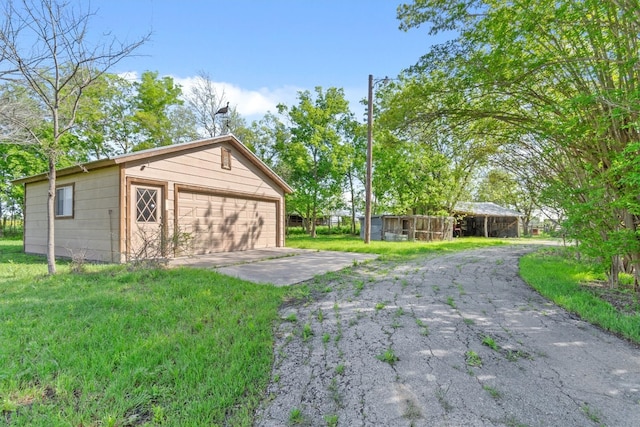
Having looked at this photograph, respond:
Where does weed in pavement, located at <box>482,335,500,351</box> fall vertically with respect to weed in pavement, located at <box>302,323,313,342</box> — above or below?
above

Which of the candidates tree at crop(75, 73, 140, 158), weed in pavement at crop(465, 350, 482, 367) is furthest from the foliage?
tree at crop(75, 73, 140, 158)

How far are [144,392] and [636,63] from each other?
631cm

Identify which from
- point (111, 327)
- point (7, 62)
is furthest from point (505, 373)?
point (7, 62)

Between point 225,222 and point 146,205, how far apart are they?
2.58m

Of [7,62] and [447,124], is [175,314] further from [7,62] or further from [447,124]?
[447,124]

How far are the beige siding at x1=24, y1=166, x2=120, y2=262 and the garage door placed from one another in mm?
1614

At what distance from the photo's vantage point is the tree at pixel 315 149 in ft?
68.8

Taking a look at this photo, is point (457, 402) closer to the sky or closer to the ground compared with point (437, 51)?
closer to the ground

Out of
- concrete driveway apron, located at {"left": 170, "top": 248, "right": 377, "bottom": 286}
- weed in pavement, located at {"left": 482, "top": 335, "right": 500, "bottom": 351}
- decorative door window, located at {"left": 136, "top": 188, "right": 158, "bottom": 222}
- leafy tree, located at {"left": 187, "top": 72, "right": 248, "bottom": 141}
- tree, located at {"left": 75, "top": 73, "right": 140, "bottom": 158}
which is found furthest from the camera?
leafy tree, located at {"left": 187, "top": 72, "right": 248, "bottom": 141}

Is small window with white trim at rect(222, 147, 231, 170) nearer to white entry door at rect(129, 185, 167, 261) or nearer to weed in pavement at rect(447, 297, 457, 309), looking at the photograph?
white entry door at rect(129, 185, 167, 261)

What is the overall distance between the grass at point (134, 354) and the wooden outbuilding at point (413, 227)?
15500 mm

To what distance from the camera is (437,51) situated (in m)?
5.57

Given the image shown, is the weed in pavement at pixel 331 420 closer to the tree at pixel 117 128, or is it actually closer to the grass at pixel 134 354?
the grass at pixel 134 354

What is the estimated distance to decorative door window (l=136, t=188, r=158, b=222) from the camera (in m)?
7.51
